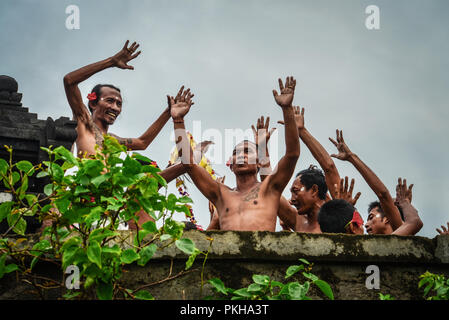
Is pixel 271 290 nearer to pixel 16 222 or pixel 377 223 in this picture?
pixel 16 222

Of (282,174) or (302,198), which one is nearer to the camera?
(282,174)

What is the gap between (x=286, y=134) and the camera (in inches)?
223

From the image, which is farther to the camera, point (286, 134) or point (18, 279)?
point (286, 134)

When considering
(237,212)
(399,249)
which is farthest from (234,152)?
(399,249)

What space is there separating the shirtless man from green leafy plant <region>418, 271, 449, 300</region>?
2.80 metres

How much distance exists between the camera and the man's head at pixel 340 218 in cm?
607

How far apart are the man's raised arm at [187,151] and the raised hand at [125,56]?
0.84 metres

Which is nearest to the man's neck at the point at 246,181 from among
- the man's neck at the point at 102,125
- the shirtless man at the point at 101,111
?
the shirtless man at the point at 101,111

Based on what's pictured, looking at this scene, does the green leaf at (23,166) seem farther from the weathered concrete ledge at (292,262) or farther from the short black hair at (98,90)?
the short black hair at (98,90)

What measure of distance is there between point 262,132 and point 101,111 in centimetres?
180

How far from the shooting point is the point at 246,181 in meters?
6.46

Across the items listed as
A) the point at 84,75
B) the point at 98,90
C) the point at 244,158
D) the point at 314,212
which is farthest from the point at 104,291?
the point at 98,90
